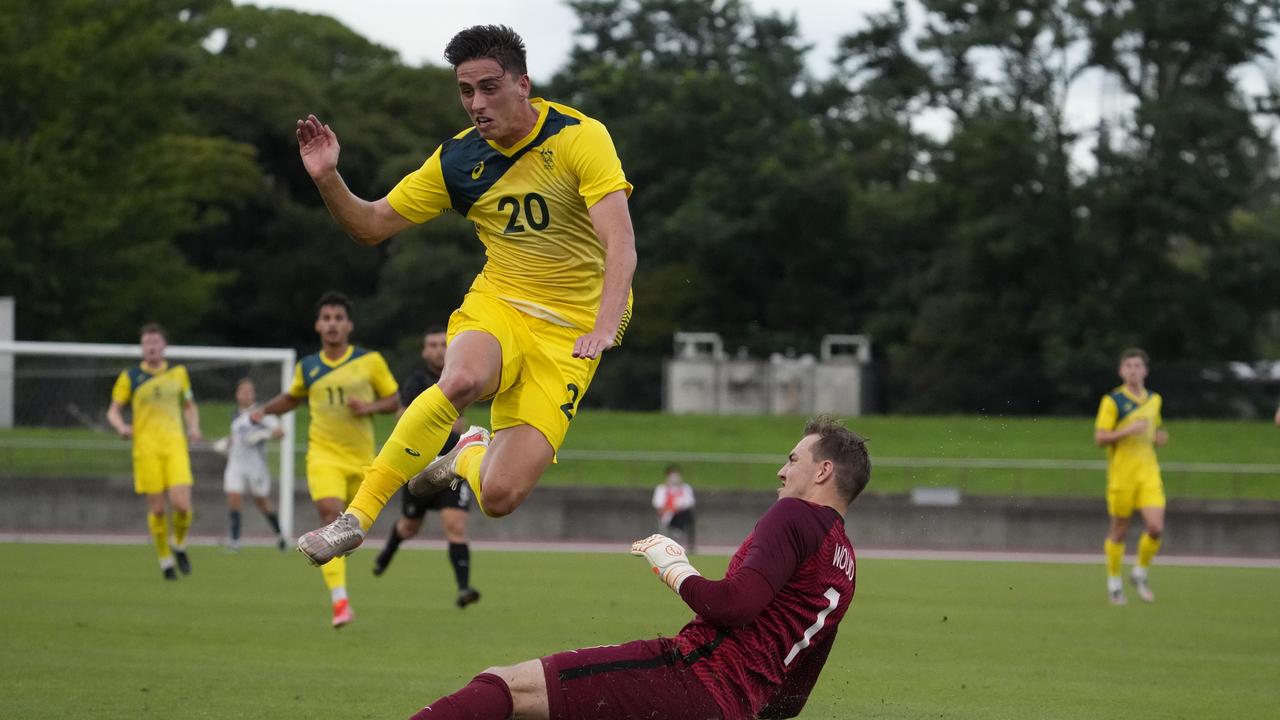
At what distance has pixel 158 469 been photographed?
18125 millimetres

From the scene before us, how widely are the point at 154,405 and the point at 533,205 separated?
11411 mm

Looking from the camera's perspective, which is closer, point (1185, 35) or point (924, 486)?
point (924, 486)

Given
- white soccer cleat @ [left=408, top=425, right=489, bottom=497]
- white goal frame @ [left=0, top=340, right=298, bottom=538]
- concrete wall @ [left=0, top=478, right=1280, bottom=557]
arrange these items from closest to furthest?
1. white soccer cleat @ [left=408, top=425, right=489, bottom=497]
2. white goal frame @ [left=0, top=340, right=298, bottom=538]
3. concrete wall @ [left=0, top=478, right=1280, bottom=557]

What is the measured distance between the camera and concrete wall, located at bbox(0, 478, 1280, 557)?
88.8 feet

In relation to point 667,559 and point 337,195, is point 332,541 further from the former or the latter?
point 667,559

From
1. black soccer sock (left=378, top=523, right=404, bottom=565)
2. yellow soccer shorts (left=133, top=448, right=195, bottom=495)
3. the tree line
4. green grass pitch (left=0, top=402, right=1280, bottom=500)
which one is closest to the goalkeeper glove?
black soccer sock (left=378, top=523, right=404, bottom=565)

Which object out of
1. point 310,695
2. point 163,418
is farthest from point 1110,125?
point 310,695

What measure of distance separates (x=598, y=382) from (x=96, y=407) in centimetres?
1953

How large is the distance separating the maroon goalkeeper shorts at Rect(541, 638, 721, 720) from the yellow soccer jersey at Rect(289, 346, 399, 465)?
8.79m

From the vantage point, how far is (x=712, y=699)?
18.2ft

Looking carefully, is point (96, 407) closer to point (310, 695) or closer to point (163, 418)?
point (163, 418)

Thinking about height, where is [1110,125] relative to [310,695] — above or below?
above

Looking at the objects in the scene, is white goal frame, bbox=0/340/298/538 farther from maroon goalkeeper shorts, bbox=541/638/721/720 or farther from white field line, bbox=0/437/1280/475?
maroon goalkeeper shorts, bbox=541/638/721/720

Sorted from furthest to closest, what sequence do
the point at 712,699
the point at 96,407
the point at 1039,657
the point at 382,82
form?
1. the point at 382,82
2. the point at 96,407
3. the point at 1039,657
4. the point at 712,699
